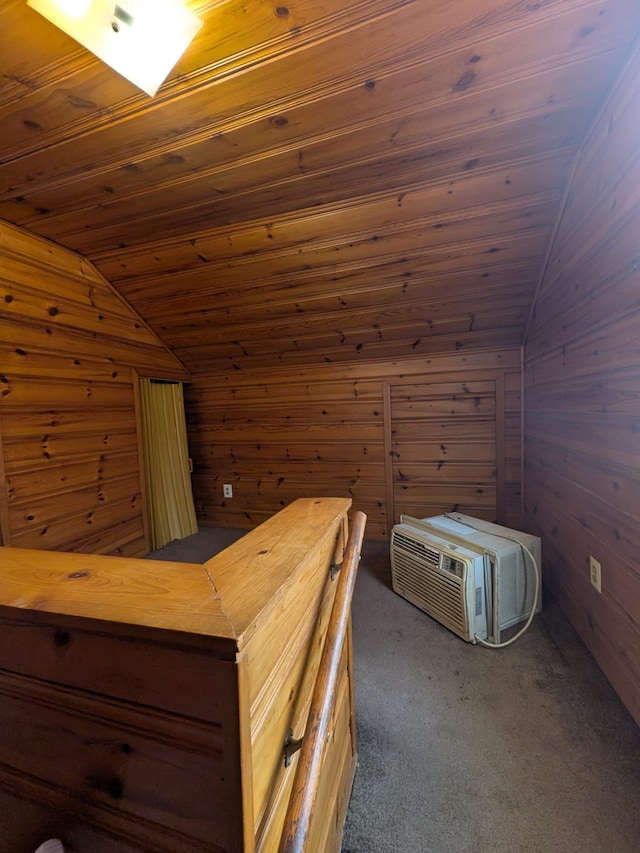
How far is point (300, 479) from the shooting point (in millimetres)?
3494

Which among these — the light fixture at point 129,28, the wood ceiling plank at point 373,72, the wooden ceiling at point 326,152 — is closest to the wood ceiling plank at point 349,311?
the wooden ceiling at point 326,152

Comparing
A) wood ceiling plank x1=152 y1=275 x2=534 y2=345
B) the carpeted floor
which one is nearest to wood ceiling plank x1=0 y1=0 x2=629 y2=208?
wood ceiling plank x1=152 y1=275 x2=534 y2=345

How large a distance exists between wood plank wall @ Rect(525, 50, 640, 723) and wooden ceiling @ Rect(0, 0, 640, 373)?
0.21m

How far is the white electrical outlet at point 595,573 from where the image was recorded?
1.53 metres

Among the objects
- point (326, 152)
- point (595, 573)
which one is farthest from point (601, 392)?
point (326, 152)

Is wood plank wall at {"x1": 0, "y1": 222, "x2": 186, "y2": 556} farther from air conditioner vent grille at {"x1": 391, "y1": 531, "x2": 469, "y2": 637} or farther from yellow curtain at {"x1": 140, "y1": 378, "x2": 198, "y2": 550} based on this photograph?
air conditioner vent grille at {"x1": 391, "y1": 531, "x2": 469, "y2": 637}

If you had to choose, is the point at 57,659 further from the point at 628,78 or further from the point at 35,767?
the point at 628,78

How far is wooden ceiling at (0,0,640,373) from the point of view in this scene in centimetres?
111

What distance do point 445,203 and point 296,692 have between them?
2162 millimetres

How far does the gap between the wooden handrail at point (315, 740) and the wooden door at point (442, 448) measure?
2.40 m

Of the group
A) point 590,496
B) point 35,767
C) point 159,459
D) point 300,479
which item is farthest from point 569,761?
point 159,459

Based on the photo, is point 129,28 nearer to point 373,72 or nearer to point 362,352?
point 373,72

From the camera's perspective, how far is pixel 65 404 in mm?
2355

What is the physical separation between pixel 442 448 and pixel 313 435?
125 centimetres
